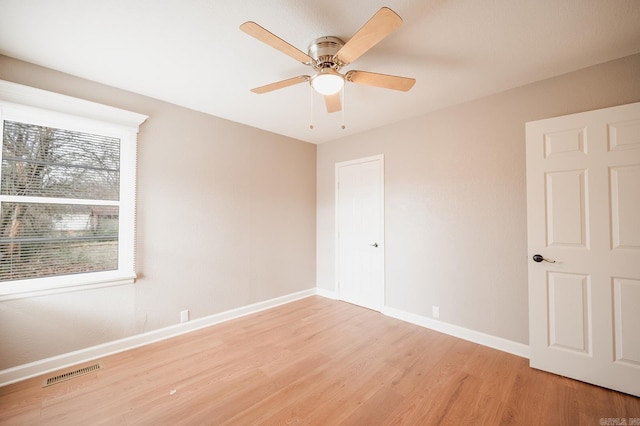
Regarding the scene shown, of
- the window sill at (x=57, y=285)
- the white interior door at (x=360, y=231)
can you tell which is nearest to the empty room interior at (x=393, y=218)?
the window sill at (x=57, y=285)

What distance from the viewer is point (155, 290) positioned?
2723mm

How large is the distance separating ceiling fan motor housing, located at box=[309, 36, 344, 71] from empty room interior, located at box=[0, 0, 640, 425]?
27 millimetres

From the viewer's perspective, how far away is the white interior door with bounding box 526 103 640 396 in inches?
74.9

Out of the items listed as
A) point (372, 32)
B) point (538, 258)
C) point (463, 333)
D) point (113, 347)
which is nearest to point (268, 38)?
point (372, 32)

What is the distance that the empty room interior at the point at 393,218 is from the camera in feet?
5.63

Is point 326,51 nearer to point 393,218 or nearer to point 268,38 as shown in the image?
point 268,38

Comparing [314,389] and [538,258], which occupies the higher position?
[538,258]

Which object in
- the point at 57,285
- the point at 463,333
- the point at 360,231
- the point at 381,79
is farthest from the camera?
the point at 360,231

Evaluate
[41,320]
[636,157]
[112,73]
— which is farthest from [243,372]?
[636,157]

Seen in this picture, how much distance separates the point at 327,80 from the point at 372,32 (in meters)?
0.43

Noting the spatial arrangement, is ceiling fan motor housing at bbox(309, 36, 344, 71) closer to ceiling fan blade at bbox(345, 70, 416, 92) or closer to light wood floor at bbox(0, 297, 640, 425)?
ceiling fan blade at bbox(345, 70, 416, 92)

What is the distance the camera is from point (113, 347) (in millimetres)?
2443

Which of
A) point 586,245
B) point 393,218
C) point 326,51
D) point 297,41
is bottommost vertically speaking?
point 586,245

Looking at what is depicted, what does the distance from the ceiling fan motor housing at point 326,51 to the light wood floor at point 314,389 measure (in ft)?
8.00
